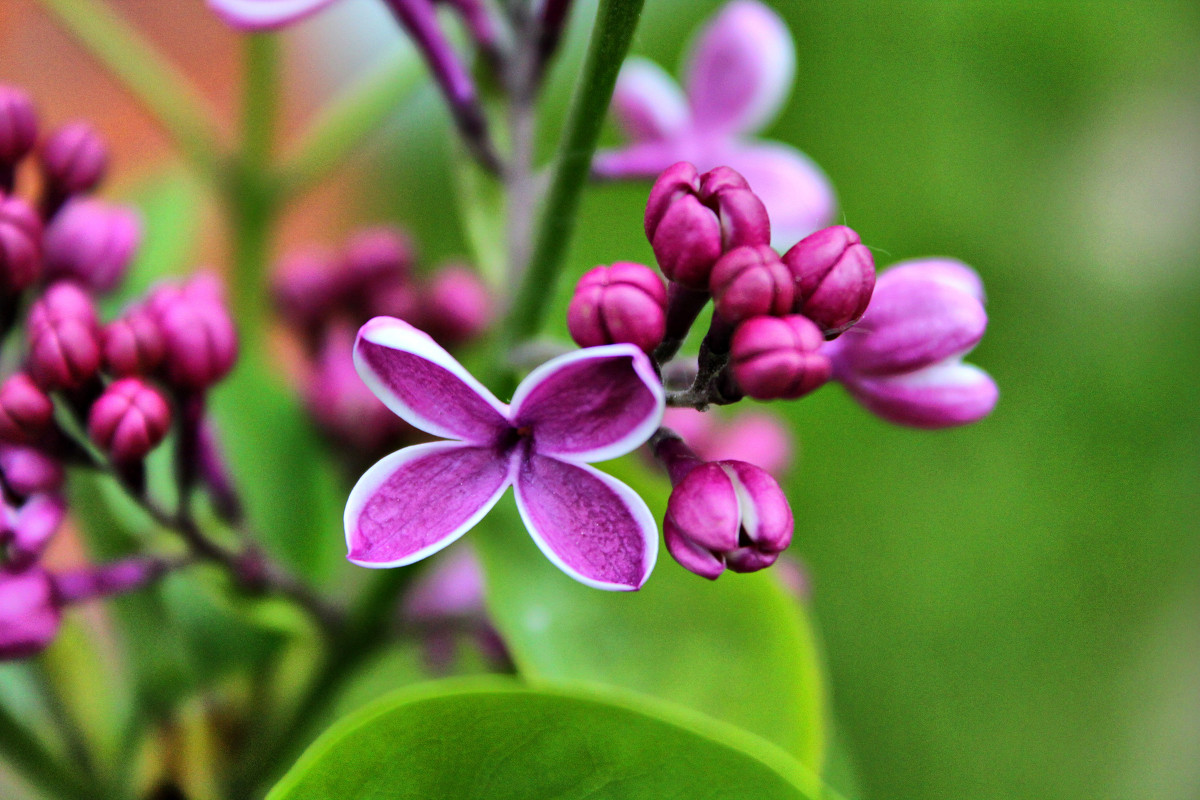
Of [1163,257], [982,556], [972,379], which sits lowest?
[982,556]

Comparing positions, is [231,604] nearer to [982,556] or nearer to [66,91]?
[982,556]

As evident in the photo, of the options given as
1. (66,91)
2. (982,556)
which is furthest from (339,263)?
(66,91)

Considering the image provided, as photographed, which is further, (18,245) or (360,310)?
(360,310)

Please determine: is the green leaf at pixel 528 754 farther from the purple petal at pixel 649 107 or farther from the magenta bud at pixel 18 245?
the purple petal at pixel 649 107

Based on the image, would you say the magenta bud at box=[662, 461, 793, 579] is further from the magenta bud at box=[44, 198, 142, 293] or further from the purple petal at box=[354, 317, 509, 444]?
the magenta bud at box=[44, 198, 142, 293]

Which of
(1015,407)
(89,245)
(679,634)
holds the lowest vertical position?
(1015,407)

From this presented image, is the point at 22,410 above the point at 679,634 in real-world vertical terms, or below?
above

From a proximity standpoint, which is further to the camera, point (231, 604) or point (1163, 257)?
point (1163, 257)

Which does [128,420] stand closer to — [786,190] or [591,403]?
[591,403]

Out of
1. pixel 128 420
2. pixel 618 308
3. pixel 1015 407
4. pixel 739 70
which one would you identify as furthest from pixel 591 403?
pixel 1015 407
